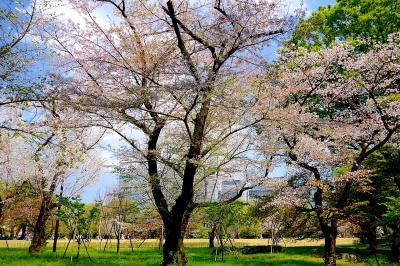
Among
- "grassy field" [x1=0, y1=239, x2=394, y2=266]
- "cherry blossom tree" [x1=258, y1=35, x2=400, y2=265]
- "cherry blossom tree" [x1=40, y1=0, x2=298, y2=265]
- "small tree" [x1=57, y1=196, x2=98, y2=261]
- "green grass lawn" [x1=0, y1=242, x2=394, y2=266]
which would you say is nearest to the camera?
"cherry blossom tree" [x1=40, y1=0, x2=298, y2=265]

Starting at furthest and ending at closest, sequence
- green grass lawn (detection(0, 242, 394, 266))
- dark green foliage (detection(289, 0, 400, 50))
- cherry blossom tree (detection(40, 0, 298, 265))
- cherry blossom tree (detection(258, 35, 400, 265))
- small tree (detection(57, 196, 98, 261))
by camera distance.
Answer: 1. dark green foliage (detection(289, 0, 400, 50))
2. small tree (detection(57, 196, 98, 261))
3. green grass lawn (detection(0, 242, 394, 266))
4. cherry blossom tree (detection(258, 35, 400, 265))
5. cherry blossom tree (detection(40, 0, 298, 265))

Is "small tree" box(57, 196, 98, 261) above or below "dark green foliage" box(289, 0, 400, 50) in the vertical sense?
below

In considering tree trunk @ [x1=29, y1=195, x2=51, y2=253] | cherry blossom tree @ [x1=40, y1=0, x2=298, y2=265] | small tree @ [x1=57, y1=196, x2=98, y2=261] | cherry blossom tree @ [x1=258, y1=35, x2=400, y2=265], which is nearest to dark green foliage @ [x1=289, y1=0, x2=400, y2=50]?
cherry blossom tree @ [x1=258, y1=35, x2=400, y2=265]

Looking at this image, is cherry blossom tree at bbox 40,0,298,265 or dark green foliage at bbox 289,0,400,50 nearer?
cherry blossom tree at bbox 40,0,298,265

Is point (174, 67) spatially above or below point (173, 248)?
above

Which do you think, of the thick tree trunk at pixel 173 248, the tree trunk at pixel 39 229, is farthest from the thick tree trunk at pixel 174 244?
the tree trunk at pixel 39 229

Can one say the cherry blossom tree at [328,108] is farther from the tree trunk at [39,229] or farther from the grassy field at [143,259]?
the tree trunk at [39,229]

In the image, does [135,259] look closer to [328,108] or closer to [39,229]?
[39,229]

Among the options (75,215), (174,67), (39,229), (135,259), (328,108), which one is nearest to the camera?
(174,67)

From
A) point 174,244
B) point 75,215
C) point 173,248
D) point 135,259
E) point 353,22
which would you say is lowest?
point 135,259

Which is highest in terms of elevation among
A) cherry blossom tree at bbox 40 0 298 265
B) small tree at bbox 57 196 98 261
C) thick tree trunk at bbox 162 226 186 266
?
cherry blossom tree at bbox 40 0 298 265

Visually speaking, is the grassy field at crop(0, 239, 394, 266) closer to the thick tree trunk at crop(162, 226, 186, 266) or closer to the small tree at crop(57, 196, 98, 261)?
the small tree at crop(57, 196, 98, 261)

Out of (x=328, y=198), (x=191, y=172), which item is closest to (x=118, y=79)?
(x=191, y=172)

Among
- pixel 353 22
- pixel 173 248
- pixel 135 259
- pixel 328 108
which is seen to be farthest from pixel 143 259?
pixel 353 22
